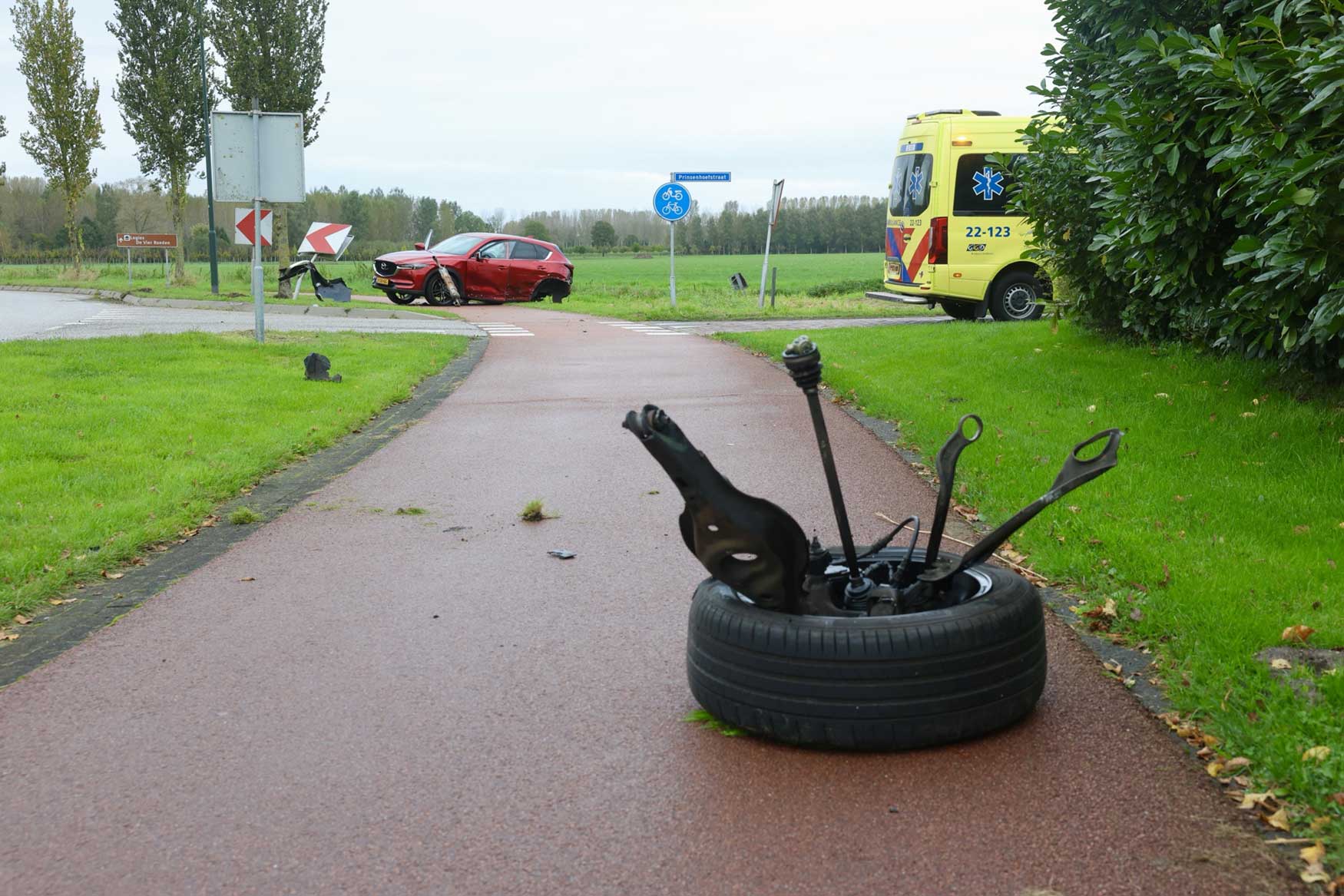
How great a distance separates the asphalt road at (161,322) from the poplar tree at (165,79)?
10.8 m

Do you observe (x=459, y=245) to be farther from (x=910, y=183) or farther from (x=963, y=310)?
(x=963, y=310)

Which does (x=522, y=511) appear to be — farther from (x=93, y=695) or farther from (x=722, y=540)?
(x=722, y=540)

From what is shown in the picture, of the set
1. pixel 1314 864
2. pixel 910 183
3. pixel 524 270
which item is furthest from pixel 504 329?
pixel 1314 864

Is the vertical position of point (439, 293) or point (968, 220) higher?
point (968, 220)

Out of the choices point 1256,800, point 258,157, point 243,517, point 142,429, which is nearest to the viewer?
point 1256,800

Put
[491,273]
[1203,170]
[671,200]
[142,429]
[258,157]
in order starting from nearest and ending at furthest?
1. [1203,170]
2. [142,429]
3. [258,157]
4. [671,200]
5. [491,273]

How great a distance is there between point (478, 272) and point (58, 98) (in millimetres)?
24408

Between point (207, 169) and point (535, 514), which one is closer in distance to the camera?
point (535, 514)

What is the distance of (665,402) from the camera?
12023 millimetres

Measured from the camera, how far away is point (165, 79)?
38.2m

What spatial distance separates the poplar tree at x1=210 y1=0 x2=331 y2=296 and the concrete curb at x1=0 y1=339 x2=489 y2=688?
2387 centimetres

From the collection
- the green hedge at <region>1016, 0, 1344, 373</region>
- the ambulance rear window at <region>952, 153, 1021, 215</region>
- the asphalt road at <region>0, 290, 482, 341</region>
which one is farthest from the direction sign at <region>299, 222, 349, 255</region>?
the green hedge at <region>1016, 0, 1344, 373</region>

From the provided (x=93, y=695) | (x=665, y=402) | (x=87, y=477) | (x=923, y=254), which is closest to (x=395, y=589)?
(x=93, y=695)

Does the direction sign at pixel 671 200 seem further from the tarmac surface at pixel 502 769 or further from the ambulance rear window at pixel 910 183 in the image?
the tarmac surface at pixel 502 769
